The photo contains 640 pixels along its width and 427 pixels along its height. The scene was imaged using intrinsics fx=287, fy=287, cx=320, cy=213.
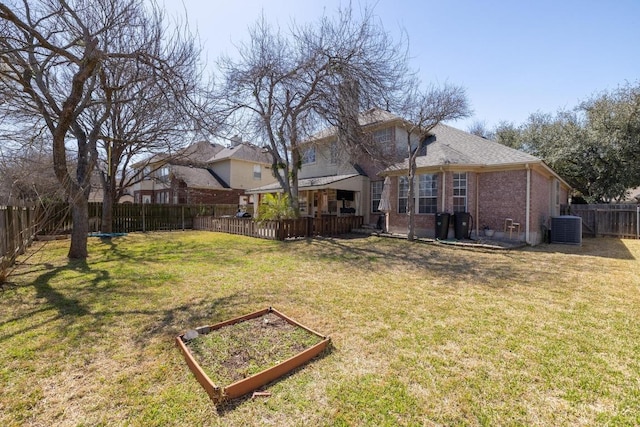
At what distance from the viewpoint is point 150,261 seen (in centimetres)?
804

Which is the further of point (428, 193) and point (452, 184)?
point (428, 193)

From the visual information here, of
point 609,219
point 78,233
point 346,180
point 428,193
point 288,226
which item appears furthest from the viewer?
point 346,180

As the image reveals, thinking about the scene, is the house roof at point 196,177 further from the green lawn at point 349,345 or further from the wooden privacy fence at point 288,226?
the green lawn at point 349,345

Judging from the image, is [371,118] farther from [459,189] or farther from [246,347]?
[246,347]

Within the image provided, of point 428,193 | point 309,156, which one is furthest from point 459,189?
point 309,156

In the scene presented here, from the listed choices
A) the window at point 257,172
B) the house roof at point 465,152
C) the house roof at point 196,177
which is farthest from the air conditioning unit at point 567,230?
the house roof at point 196,177

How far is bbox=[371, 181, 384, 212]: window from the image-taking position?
1639cm

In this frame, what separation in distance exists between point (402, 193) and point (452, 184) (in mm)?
2484

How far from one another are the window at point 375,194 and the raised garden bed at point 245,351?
1322 cm

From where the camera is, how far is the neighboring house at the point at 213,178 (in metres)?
25.5

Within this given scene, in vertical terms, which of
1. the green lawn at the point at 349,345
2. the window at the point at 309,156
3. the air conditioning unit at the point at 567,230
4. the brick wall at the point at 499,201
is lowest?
the green lawn at the point at 349,345

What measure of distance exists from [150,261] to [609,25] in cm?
1515

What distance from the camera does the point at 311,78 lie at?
41.5ft

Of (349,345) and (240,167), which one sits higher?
(240,167)
